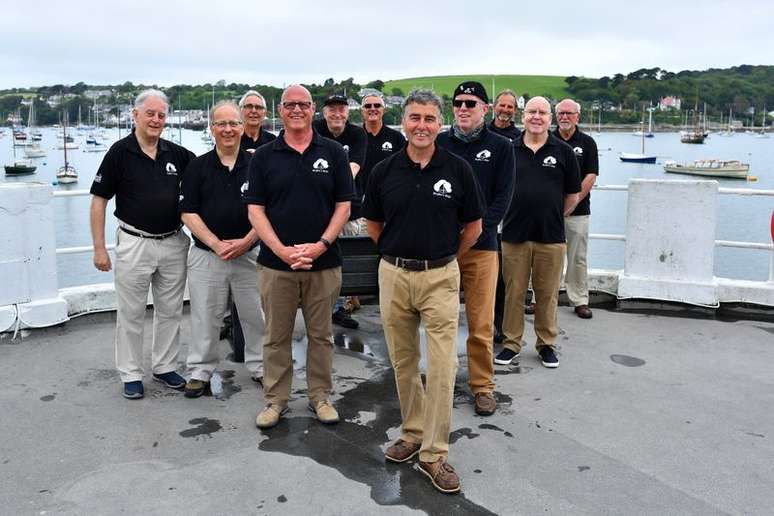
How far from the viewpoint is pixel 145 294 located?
4.63m

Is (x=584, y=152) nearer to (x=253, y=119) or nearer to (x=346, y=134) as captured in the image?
(x=346, y=134)

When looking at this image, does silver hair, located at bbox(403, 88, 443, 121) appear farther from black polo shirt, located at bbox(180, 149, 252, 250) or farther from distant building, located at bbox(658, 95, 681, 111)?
distant building, located at bbox(658, 95, 681, 111)

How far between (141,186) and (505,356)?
285 cm

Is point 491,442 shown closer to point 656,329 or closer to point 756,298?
point 656,329

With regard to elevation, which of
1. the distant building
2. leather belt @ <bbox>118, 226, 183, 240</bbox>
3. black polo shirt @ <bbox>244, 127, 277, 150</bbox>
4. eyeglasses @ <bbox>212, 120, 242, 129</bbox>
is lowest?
leather belt @ <bbox>118, 226, 183, 240</bbox>

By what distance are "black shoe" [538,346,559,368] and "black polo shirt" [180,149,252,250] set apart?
2.41 meters

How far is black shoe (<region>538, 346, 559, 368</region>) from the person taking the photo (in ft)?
16.6

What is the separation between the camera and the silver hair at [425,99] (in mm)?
3406

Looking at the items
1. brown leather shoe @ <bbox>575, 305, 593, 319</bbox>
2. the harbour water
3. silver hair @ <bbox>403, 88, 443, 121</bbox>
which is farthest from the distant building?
silver hair @ <bbox>403, 88, 443, 121</bbox>

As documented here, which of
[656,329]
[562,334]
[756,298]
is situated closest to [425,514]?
[562,334]

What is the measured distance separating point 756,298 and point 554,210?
277 cm

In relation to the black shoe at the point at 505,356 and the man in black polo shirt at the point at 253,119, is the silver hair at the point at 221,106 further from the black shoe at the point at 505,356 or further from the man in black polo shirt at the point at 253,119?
the black shoe at the point at 505,356

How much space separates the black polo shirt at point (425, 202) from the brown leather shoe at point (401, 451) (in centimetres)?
99

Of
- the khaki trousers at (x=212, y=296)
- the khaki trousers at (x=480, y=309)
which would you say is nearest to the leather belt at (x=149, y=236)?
the khaki trousers at (x=212, y=296)
